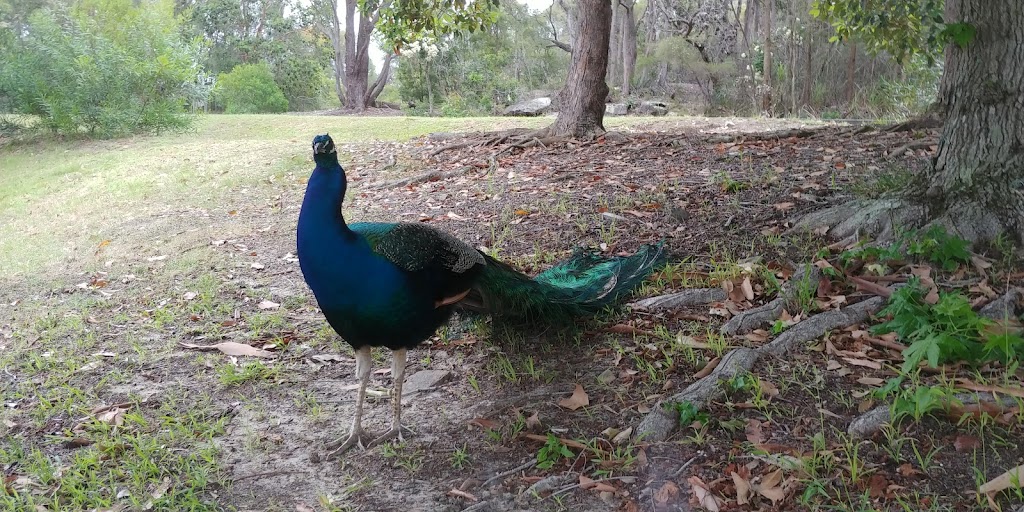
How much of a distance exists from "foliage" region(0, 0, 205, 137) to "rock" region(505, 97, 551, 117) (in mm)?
8498

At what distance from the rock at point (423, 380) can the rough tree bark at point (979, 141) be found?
248 centimetres

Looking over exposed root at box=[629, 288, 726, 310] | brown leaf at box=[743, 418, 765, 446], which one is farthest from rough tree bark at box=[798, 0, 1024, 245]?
brown leaf at box=[743, 418, 765, 446]

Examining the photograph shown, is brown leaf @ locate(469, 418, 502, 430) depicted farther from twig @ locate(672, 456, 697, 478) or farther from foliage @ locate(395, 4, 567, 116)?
foliage @ locate(395, 4, 567, 116)

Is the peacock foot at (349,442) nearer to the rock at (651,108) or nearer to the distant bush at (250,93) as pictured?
the rock at (651,108)

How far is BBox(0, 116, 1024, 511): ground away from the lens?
2.86m

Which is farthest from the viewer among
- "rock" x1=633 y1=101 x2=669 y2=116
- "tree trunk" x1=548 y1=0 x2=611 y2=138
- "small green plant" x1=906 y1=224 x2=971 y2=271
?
"rock" x1=633 y1=101 x2=669 y2=116

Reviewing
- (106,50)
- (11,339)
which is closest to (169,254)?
(11,339)

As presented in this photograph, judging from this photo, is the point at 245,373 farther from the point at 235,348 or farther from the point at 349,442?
the point at 349,442

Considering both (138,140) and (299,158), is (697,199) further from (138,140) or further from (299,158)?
(138,140)

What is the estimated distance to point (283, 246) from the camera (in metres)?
6.76

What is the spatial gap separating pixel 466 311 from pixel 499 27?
27.9 m

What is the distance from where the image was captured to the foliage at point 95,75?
14641 mm

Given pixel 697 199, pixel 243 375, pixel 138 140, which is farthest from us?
pixel 138 140

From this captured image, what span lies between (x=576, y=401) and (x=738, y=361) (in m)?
0.72
